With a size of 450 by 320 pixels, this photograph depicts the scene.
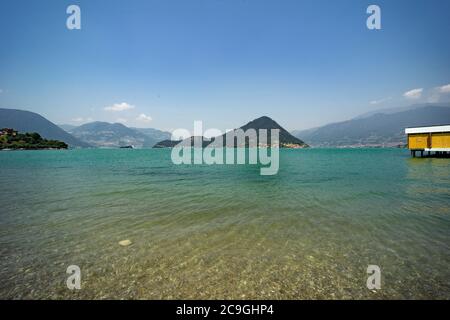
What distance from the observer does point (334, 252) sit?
8.57 meters

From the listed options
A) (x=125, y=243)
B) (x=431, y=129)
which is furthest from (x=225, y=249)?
(x=431, y=129)

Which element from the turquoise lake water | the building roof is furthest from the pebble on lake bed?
the building roof

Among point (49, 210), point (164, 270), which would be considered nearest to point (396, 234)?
point (164, 270)

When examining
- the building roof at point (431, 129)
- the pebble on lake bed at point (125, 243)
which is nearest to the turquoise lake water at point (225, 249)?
the pebble on lake bed at point (125, 243)

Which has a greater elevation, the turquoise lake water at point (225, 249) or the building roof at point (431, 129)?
the building roof at point (431, 129)

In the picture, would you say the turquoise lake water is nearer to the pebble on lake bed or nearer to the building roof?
the pebble on lake bed

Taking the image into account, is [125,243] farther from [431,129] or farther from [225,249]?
[431,129]

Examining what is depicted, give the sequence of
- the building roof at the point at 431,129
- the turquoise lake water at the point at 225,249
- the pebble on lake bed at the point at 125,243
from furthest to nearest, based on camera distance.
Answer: the building roof at the point at 431,129 < the pebble on lake bed at the point at 125,243 < the turquoise lake water at the point at 225,249

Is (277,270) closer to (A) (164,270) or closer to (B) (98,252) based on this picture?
(A) (164,270)

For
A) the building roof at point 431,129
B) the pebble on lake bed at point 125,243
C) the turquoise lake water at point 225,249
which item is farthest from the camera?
the building roof at point 431,129

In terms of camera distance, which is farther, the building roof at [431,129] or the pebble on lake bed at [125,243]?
the building roof at [431,129]

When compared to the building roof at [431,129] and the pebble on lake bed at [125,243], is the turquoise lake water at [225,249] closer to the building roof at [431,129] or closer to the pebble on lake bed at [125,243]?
the pebble on lake bed at [125,243]

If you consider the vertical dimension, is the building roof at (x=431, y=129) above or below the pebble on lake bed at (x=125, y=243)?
above

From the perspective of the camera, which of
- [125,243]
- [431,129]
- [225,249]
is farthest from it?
[431,129]
